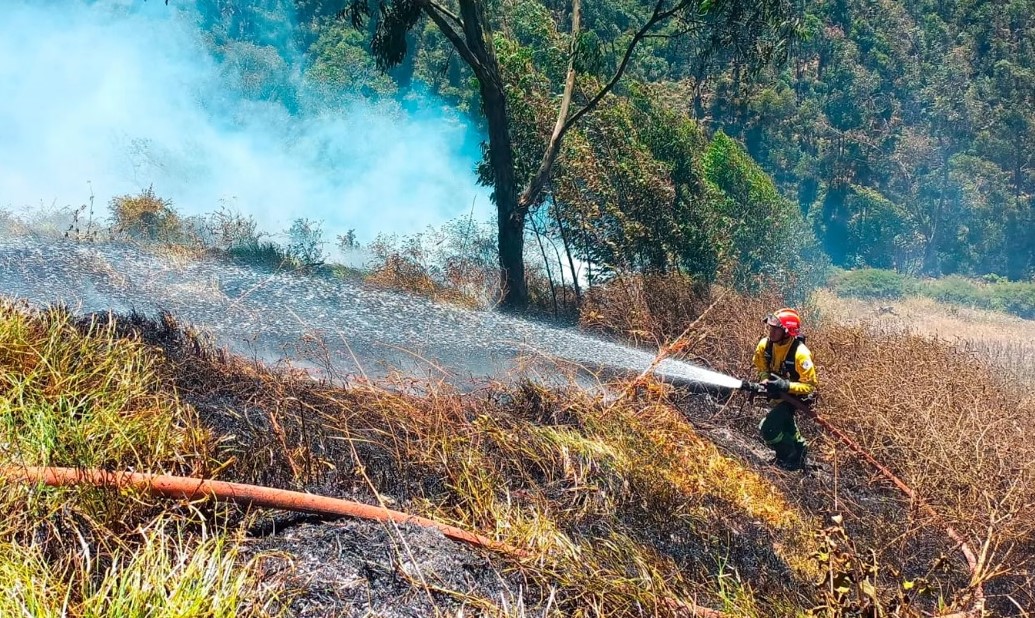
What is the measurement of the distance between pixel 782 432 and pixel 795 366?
25.9 inches

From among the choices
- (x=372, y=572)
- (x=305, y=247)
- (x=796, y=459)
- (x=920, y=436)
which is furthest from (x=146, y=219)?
(x=920, y=436)

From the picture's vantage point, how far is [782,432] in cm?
663

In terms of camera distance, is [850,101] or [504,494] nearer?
[504,494]

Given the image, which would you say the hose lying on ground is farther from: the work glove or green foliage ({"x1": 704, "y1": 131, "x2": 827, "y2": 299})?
green foliage ({"x1": 704, "y1": 131, "x2": 827, "y2": 299})

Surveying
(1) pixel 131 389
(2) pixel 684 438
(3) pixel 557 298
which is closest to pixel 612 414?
(2) pixel 684 438

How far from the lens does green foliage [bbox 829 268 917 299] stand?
37469 millimetres

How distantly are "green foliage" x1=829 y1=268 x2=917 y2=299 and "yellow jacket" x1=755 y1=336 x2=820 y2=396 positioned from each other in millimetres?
32216

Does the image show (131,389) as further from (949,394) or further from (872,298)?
(872,298)

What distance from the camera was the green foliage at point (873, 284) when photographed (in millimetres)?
37469

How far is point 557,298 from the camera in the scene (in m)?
12.1

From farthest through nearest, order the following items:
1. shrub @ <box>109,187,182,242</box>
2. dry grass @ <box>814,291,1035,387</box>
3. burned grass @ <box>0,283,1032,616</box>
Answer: dry grass @ <box>814,291,1035,387</box> → shrub @ <box>109,187,182,242</box> → burned grass @ <box>0,283,1032,616</box>

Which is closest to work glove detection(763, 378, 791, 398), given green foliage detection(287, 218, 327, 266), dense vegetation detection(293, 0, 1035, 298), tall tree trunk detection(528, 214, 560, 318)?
tall tree trunk detection(528, 214, 560, 318)

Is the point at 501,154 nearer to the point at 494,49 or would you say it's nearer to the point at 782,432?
the point at 494,49

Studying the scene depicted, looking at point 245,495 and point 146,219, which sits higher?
point 146,219
